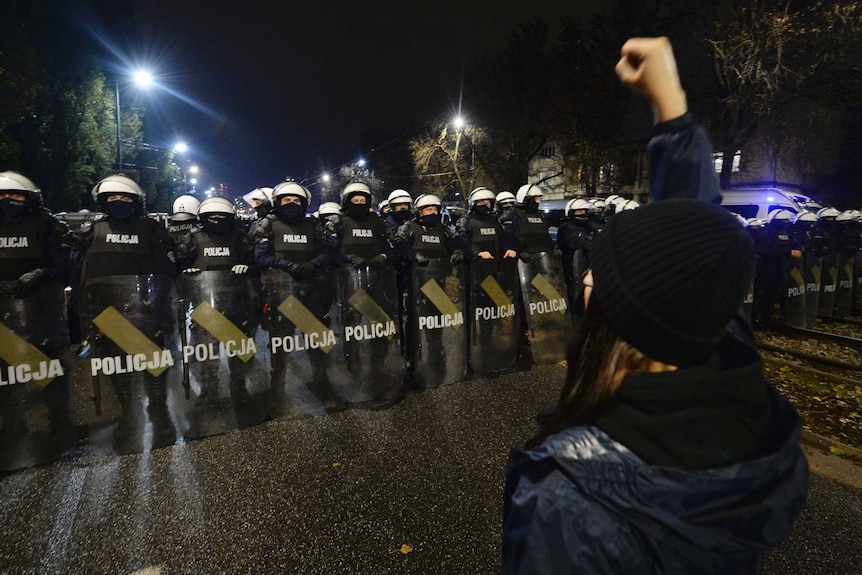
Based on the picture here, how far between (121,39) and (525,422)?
30.6 meters

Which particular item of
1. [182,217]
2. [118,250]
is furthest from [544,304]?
[182,217]

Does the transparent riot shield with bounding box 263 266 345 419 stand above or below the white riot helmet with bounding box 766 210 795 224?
below

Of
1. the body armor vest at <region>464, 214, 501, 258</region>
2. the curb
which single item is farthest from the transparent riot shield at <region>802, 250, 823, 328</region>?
the body armor vest at <region>464, 214, 501, 258</region>

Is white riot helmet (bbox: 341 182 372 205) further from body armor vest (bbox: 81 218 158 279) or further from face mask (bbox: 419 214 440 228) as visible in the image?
body armor vest (bbox: 81 218 158 279)

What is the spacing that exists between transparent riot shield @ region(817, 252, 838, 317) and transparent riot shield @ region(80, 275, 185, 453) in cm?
1101

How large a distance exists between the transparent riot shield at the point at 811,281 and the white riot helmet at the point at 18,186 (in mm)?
11422

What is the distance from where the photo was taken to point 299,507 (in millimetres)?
3225

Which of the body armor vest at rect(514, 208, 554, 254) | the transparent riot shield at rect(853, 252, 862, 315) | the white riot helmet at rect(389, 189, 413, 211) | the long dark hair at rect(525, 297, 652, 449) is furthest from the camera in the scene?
the transparent riot shield at rect(853, 252, 862, 315)

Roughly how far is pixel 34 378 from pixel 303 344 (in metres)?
2.19

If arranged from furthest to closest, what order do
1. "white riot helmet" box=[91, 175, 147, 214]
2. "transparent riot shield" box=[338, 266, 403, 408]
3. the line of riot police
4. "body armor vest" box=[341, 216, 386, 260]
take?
1. "body armor vest" box=[341, 216, 386, 260]
2. "transparent riot shield" box=[338, 266, 403, 408]
3. "white riot helmet" box=[91, 175, 147, 214]
4. the line of riot police

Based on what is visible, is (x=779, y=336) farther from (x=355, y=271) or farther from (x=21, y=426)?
(x=21, y=426)

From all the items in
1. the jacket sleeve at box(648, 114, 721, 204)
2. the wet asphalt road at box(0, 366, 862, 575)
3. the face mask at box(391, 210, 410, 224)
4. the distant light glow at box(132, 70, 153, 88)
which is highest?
the distant light glow at box(132, 70, 153, 88)

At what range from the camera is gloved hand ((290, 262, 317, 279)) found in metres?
4.56

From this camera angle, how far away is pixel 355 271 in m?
4.95
